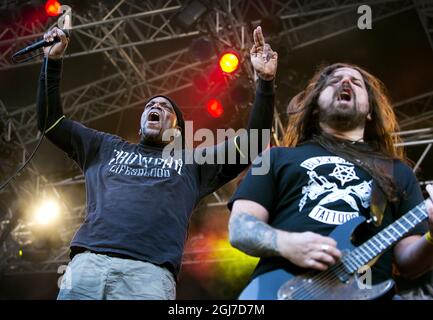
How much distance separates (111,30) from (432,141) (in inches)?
180

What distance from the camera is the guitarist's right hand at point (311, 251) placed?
1.93 meters

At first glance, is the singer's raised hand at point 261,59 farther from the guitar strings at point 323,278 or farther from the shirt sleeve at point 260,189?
the guitar strings at point 323,278

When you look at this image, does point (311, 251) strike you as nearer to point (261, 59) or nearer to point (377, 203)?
Result: point (377, 203)

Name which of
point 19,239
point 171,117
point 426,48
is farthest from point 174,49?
point 171,117

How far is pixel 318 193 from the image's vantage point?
2273 mm

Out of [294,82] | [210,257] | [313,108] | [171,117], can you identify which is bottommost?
[313,108]

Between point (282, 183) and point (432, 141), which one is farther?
point (432, 141)

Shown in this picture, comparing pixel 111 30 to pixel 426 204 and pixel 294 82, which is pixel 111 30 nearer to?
pixel 294 82

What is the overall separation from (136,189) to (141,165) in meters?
0.22

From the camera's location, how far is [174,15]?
24.8 ft

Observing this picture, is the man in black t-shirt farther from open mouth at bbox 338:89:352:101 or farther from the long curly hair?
open mouth at bbox 338:89:352:101

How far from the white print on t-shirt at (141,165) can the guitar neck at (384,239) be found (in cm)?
132

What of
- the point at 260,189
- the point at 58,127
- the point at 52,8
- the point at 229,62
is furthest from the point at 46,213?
the point at 260,189

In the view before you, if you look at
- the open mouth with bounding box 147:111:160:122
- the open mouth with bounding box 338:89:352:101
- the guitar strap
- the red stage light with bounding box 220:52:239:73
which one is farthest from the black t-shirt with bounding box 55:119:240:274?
the red stage light with bounding box 220:52:239:73
